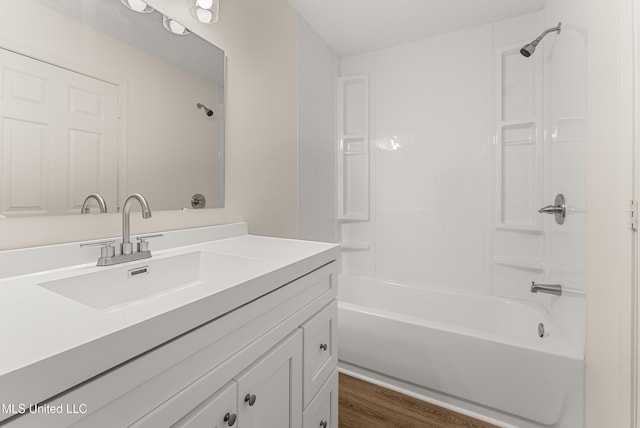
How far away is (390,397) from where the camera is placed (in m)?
1.62

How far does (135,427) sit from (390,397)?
152 cm

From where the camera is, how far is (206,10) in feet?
4.31

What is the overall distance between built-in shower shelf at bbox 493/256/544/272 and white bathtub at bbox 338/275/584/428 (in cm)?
24

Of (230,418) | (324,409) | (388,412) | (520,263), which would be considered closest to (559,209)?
(520,263)

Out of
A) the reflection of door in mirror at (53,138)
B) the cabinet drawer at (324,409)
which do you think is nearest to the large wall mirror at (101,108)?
the reflection of door in mirror at (53,138)

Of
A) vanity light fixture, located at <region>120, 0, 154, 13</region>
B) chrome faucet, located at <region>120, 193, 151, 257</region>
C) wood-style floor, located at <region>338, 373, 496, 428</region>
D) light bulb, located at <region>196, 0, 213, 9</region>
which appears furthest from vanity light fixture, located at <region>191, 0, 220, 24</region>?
wood-style floor, located at <region>338, 373, 496, 428</region>

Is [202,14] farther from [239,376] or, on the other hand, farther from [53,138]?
[239,376]

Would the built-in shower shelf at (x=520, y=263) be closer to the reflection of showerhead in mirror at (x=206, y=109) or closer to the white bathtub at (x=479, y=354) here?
the white bathtub at (x=479, y=354)

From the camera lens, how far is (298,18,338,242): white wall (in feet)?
6.53

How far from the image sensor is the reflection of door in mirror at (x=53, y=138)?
0.80 meters

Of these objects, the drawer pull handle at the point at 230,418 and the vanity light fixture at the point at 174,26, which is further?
the vanity light fixture at the point at 174,26

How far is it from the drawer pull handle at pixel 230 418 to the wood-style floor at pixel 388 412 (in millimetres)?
1053

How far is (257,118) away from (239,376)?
1.35m

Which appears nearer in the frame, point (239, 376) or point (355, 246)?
point (239, 376)
